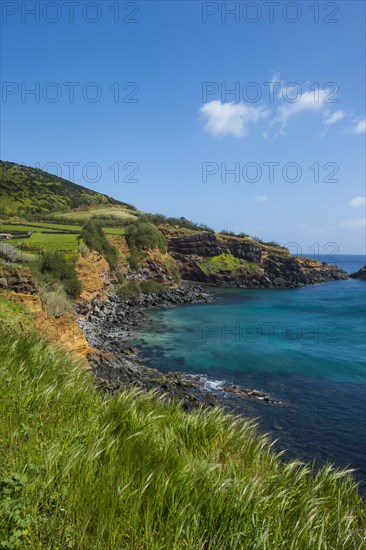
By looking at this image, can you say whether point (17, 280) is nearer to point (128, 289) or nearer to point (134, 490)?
point (134, 490)

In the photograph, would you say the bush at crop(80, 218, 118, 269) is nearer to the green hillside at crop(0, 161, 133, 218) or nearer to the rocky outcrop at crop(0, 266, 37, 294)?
the green hillside at crop(0, 161, 133, 218)

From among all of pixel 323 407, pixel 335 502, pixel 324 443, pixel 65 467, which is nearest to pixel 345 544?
pixel 335 502

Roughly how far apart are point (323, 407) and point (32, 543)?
2064 cm

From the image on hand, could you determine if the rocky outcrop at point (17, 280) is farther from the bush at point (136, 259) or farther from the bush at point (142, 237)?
the bush at point (142, 237)

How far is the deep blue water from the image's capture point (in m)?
17.0

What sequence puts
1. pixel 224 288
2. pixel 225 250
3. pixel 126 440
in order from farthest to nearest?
pixel 225 250, pixel 224 288, pixel 126 440

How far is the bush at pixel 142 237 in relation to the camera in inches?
2336

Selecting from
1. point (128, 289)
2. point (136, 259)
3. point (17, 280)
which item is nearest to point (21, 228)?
point (128, 289)

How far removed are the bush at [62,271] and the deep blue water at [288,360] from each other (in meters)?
9.00

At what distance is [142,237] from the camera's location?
198ft

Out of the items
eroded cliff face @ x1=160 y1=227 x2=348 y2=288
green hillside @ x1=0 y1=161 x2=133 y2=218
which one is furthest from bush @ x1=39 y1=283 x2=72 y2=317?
eroded cliff face @ x1=160 y1=227 x2=348 y2=288

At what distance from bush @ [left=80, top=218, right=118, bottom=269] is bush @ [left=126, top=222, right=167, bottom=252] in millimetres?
7303

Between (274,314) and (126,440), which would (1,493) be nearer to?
(126,440)

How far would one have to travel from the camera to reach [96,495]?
3.35 m
